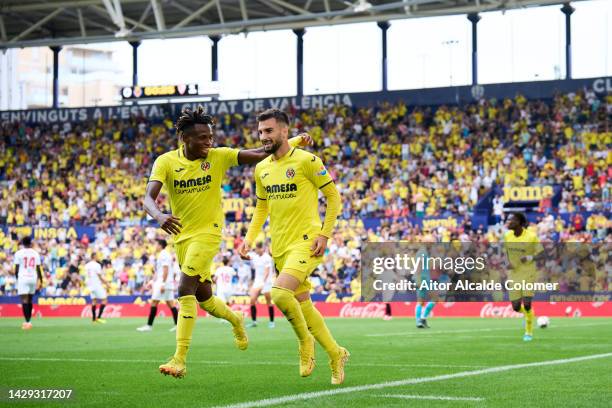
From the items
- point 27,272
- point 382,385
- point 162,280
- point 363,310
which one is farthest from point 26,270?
point 382,385

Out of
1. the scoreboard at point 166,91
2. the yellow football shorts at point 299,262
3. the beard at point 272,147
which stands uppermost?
the scoreboard at point 166,91

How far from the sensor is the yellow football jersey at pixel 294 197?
10.2 meters

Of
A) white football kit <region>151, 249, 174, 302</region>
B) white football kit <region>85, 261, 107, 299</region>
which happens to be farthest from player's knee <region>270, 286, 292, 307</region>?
white football kit <region>85, 261, 107, 299</region>

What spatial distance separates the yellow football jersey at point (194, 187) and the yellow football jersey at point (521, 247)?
889 cm

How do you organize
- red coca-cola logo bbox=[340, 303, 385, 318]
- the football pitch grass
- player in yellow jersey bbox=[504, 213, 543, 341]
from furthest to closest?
1. red coca-cola logo bbox=[340, 303, 385, 318]
2. player in yellow jersey bbox=[504, 213, 543, 341]
3. the football pitch grass

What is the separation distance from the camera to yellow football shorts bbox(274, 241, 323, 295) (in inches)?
393

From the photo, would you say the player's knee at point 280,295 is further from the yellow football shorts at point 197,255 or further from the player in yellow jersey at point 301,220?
the yellow football shorts at point 197,255

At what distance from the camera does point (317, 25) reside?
45.2 metres

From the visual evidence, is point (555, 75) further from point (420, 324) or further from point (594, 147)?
point (420, 324)

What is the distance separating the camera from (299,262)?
1002 centimetres

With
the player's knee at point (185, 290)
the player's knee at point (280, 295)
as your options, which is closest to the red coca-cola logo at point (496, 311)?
the player's knee at point (185, 290)

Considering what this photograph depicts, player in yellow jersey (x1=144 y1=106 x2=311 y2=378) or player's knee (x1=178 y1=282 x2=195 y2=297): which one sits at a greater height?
player in yellow jersey (x1=144 y1=106 x2=311 y2=378)

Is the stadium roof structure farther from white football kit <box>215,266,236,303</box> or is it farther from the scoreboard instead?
white football kit <box>215,266,236,303</box>

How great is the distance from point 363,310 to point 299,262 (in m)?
22.7
